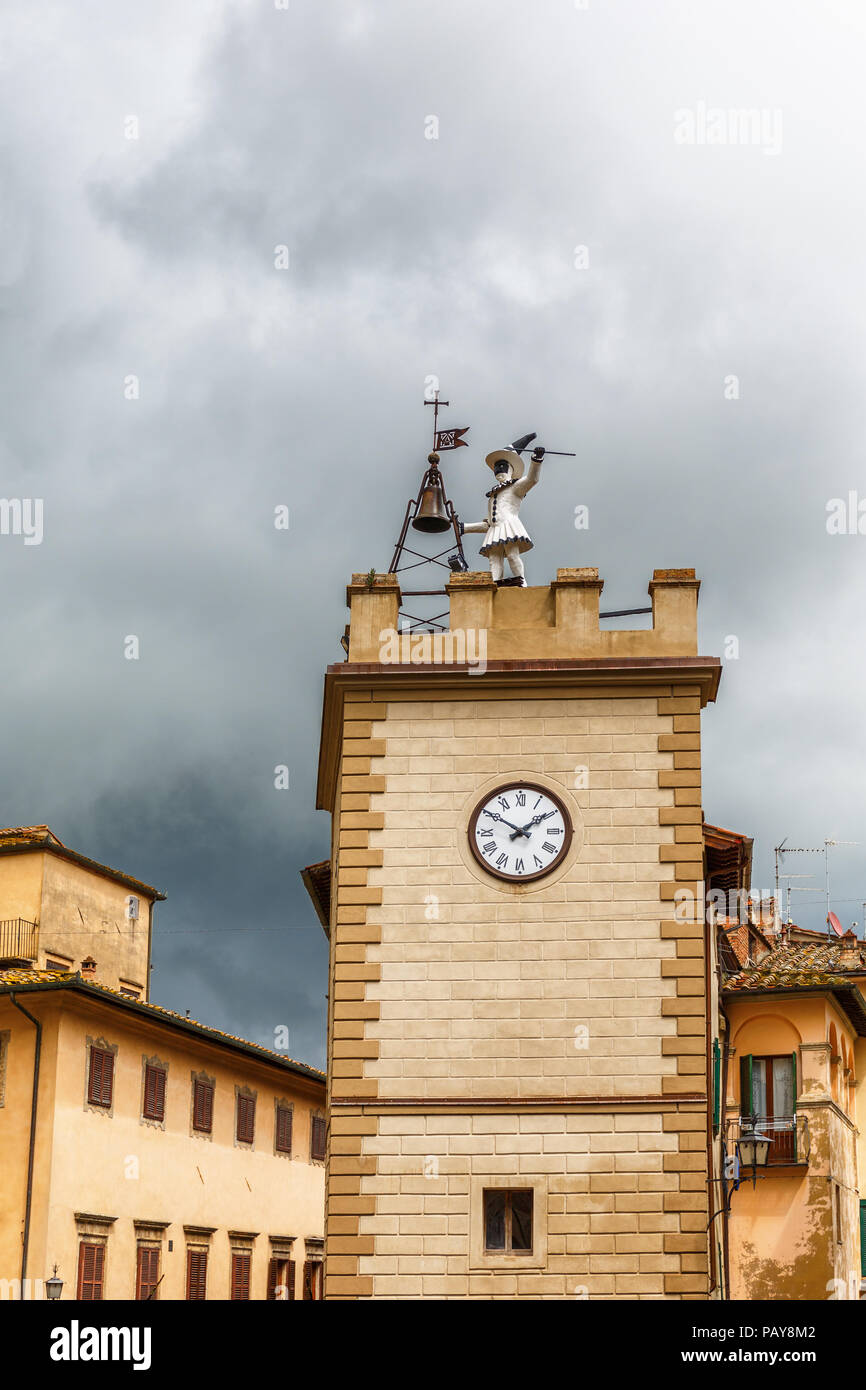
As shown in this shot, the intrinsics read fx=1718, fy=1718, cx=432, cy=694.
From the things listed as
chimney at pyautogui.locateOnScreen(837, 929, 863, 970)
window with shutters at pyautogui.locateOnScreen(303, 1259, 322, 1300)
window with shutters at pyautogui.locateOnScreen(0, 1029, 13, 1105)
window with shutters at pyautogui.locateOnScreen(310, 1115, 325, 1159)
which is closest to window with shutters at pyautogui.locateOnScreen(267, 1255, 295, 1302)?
window with shutters at pyautogui.locateOnScreen(303, 1259, 322, 1300)

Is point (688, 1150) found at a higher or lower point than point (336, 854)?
lower

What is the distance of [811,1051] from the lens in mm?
36375

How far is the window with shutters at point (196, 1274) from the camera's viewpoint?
125ft

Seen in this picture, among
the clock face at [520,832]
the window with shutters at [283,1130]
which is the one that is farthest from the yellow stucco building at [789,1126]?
the clock face at [520,832]

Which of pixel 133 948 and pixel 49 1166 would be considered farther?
pixel 133 948

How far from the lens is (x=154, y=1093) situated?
37.6 m

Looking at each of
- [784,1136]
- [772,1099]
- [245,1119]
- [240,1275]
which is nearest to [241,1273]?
[240,1275]

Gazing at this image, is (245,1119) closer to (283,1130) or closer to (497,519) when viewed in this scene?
(283,1130)

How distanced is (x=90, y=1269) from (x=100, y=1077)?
3.74 m

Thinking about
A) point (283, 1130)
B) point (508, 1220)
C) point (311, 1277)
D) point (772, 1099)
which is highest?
point (772, 1099)

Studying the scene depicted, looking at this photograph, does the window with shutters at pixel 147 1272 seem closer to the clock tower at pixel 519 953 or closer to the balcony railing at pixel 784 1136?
the balcony railing at pixel 784 1136
